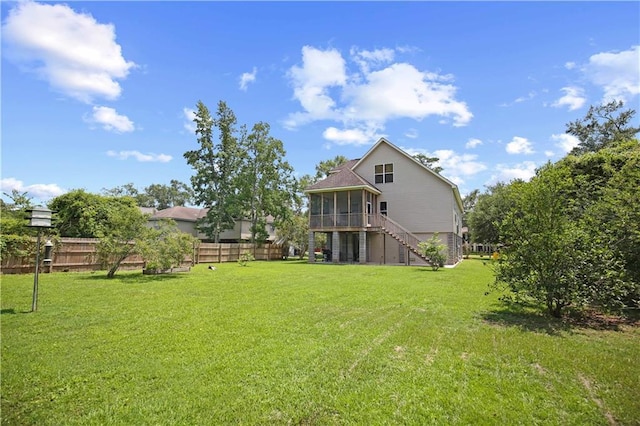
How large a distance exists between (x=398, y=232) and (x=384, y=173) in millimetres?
5134

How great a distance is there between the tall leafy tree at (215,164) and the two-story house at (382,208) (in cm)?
1152

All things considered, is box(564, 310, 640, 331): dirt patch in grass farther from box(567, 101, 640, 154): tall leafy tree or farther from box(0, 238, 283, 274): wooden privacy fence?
box(567, 101, 640, 154): tall leafy tree

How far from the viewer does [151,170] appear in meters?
30.2

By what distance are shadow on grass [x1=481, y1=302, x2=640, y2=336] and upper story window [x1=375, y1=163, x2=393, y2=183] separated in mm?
18055

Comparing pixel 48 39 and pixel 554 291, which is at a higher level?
pixel 48 39

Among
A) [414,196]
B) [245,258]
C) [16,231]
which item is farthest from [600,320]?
[16,231]

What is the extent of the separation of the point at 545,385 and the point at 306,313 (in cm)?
410

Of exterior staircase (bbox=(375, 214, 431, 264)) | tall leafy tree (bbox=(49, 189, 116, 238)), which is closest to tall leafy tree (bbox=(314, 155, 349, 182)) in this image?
exterior staircase (bbox=(375, 214, 431, 264))

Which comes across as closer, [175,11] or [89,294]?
[89,294]

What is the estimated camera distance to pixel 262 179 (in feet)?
104

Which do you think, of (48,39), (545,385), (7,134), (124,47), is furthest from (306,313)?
(124,47)

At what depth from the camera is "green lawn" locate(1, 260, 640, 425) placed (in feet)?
9.56

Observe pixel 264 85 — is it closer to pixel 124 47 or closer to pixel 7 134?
pixel 124 47

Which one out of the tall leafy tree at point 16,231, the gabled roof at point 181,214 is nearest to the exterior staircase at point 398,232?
the tall leafy tree at point 16,231
